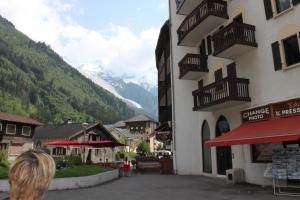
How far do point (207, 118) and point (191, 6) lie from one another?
9298mm

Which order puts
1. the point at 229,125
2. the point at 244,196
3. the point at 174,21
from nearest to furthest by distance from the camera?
the point at 244,196
the point at 229,125
the point at 174,21

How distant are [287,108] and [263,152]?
3.23 meters

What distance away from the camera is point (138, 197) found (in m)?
15.4

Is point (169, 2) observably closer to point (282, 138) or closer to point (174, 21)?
point (174, 21)

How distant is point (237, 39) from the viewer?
20.0 meters

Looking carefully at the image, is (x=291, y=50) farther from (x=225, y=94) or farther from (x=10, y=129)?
(x=10, y=129)

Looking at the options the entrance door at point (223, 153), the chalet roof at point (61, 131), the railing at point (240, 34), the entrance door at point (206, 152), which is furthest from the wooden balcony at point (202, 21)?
the chalet roof at point (61, 131)

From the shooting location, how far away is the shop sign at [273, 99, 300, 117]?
16578 millimetres

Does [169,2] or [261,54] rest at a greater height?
Answer: [169,2]

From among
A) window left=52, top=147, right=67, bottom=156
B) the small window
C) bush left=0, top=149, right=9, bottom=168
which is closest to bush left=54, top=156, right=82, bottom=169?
bush left=0, top=149, right=9, bottom=168

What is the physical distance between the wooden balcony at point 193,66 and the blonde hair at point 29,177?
78.8 feet

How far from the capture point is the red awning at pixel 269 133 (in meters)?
13.7

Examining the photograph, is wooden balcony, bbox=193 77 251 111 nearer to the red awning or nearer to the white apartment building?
the white apartment building

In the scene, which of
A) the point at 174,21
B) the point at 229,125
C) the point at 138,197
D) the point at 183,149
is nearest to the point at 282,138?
the point at 138,197
